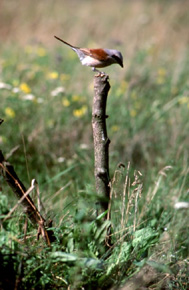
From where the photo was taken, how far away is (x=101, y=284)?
154 centimetres

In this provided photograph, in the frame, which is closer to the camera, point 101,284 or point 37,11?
point 101,284

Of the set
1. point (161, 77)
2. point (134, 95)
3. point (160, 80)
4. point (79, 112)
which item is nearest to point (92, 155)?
point (79, 112)

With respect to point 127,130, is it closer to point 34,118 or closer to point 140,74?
point 34,118

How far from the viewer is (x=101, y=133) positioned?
1674 millimetres

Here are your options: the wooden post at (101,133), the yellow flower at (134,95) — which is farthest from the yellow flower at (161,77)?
the wooden post at (101,133)

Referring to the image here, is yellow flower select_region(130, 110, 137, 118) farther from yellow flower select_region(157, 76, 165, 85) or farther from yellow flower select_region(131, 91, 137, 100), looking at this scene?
yellow flower select_region(157, 76, 165, 85)

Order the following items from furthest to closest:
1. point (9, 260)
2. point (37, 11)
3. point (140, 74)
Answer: point (37, 11) < point (140, 74) < point (9, 260)

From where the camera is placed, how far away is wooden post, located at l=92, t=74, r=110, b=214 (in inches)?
64.1

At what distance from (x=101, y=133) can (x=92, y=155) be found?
154 centimetres

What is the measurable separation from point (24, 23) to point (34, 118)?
5.77m

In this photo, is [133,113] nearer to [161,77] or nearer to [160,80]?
[160,80]

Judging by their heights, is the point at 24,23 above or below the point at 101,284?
above

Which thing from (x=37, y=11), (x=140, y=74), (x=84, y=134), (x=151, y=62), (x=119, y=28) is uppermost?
(x=37, y=11)

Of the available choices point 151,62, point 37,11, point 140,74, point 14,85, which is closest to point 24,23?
point 37,11
